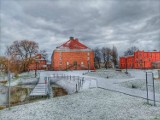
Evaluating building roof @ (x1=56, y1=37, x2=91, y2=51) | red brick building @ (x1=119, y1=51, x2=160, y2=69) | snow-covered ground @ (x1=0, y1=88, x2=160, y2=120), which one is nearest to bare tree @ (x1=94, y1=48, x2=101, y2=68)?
building roof @ (x1=56, y1=37, x2=91, y2=51)

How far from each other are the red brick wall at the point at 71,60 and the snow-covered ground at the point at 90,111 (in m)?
46.1

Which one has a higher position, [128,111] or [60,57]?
[60,57]

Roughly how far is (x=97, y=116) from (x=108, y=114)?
626 mm

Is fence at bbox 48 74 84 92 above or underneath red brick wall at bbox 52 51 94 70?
underneath

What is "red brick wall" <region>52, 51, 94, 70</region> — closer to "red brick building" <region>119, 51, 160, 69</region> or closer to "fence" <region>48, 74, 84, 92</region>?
"red brick building" <region>119, 51, 160, 69</region>

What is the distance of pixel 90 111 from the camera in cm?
1010

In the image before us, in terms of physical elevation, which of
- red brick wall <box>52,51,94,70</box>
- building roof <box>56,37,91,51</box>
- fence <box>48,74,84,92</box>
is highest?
building roof <box>56,37,91,51</box>

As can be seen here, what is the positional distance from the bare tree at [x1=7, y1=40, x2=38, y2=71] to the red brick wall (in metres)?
7.23

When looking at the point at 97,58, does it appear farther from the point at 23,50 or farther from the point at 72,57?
the point at 23,50

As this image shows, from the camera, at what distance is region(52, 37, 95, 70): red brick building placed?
193ft

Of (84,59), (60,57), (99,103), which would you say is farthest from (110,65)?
(99,103)

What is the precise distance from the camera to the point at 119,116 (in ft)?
29.5

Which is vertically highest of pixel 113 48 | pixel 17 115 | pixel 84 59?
pixel 113 48

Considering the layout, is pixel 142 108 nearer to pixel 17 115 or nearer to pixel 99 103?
pixel 99 103
